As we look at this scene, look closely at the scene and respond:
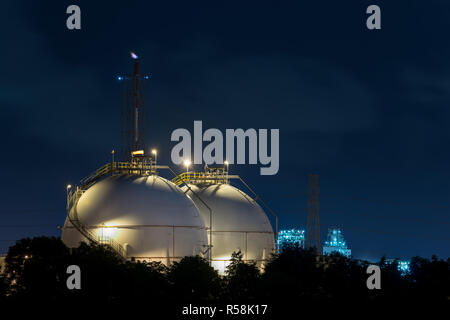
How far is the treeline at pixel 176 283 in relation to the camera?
5128 centimetres

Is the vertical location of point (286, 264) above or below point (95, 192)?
below

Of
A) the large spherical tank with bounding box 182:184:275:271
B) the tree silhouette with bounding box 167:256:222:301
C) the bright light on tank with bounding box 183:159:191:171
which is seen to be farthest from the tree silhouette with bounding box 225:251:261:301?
the bright light on tank with bounding box 183:159:191:171

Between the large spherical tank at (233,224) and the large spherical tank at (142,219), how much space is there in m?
6.21

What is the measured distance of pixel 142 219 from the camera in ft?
206

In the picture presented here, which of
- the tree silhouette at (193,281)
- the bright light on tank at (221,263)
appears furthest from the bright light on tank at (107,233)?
the bright light on tank at (221,263)

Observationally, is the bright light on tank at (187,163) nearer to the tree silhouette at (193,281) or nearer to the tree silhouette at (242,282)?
the tree silhouette at (242,282)

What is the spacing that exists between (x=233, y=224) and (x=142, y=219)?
44.3 feet

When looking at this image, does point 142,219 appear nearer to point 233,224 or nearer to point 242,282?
point 242,282

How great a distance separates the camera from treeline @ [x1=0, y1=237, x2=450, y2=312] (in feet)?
168

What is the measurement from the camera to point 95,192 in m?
65.4

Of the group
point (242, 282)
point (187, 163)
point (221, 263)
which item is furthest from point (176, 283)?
point (187, 163)
